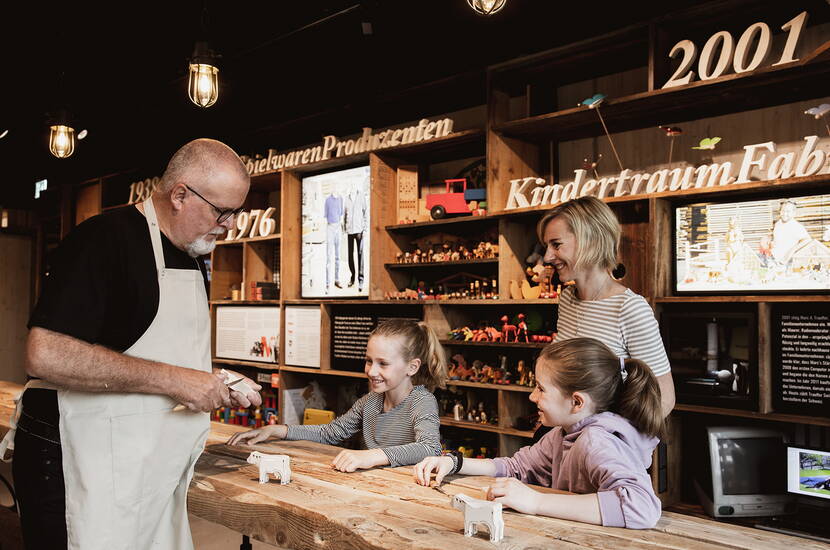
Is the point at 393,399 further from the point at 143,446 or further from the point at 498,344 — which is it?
the point at 498,344

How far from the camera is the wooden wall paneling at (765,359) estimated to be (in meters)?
2.99

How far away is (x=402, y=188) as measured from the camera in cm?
470

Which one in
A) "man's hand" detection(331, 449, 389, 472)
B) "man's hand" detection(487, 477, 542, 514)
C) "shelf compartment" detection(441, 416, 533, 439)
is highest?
"man's hand" detection(487, 477, 542, 514)

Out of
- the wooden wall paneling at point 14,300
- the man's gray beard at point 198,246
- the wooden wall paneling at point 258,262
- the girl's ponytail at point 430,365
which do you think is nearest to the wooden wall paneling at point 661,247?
the girl's ponytail at point 430,365

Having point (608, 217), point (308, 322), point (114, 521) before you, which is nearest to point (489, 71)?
point (608, 217)

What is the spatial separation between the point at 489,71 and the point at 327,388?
2768 mm

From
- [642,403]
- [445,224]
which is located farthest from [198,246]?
[445,224]

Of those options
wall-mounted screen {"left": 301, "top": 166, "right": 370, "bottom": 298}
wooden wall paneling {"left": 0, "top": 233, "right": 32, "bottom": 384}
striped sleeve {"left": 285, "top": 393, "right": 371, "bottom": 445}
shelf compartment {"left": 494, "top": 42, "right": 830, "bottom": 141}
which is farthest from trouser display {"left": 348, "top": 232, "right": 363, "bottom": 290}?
wooden wall paneling {"left": 0, "top": 233, "right": 32, "bottom": 384}

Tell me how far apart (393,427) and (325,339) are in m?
2.43

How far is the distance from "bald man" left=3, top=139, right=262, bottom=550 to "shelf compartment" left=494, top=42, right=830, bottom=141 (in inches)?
92.8

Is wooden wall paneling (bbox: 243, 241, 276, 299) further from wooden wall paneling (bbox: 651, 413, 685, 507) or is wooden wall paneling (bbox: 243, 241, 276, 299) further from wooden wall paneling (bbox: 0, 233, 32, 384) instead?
wooden wall paneling (bbox: 0, 233, 32, 384)

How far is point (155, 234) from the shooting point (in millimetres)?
1705

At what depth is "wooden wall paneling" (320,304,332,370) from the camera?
16.1ft

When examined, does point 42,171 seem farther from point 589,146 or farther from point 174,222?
point 174,222
